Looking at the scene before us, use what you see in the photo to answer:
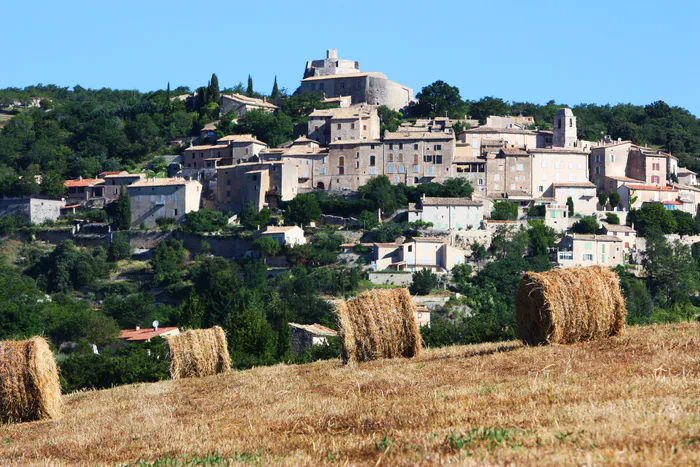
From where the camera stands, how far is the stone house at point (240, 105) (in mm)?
94562

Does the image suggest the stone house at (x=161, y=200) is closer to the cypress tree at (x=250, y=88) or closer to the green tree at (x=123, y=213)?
the green tree at (x=123, y=213)

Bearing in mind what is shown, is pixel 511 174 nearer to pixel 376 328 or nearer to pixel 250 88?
pixel 250 88

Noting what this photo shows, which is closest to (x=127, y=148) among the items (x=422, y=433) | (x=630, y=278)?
Answer: (x=630, y=278)

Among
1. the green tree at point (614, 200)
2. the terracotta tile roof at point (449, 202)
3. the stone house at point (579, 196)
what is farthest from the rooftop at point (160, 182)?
the green tree at point (614, 200)

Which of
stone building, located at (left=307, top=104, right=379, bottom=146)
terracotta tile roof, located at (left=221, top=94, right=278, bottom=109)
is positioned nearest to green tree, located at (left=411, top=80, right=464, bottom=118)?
stone building, located at (left=307, top=104, right=379, bottom=146)

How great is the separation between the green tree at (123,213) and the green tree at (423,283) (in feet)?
77.8

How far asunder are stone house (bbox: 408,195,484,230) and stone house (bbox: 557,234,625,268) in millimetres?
6583

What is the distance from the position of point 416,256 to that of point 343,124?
20.3 meters

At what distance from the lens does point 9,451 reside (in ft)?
37.2

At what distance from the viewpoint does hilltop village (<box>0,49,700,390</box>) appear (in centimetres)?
6038

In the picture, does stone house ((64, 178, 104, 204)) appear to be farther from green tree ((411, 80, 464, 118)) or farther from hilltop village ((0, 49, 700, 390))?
green tree ((411, 80, 464, 118))

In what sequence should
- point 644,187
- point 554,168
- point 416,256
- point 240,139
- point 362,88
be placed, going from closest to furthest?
1. point 416,256
2. point 644,187
3. point 554,168
4. point 240,139
5. point 362,88

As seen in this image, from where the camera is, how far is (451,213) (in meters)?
68.6

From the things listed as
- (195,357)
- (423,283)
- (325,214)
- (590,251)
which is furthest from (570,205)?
(195,357)
